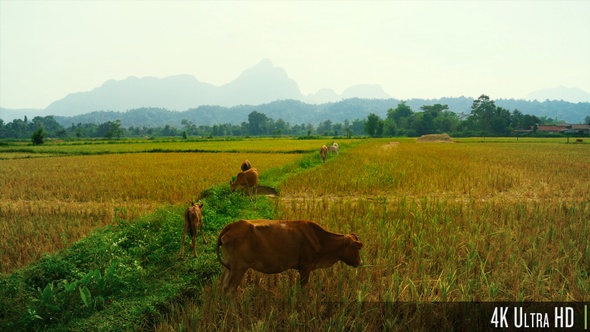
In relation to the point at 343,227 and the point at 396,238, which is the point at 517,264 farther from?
the point at 343,227

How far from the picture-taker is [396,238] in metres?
5.08

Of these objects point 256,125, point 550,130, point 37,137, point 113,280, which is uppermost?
point 256,125

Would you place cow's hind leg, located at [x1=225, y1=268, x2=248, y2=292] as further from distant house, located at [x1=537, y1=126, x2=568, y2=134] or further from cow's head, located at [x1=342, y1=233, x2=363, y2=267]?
distant house, located at [x1=537, y1=126, x2=568, y2=134]

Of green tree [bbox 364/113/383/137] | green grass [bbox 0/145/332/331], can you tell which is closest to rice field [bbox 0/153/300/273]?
green grass [bbox 0/145/332/331]

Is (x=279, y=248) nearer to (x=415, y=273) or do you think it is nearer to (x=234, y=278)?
(x=234, y=278)

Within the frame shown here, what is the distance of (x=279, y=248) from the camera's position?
315 centimetres

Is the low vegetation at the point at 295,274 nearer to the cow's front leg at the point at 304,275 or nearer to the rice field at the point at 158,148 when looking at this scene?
the cow's front leg at the point at 304,275

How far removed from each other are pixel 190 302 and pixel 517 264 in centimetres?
405

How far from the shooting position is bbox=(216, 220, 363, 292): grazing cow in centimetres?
312

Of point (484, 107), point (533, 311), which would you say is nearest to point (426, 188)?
point (533, 311)

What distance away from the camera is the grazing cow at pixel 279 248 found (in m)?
3.12

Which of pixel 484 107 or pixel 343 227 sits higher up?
pixel 484 107

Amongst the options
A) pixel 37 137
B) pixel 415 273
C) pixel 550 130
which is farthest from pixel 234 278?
pixel 550 130

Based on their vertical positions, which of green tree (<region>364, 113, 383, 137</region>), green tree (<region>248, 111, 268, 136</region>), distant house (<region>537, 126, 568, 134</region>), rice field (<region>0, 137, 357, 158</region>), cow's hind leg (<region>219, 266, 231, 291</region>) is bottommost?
cow's hind leg (<region>219, 266, 231, 291</region>)
